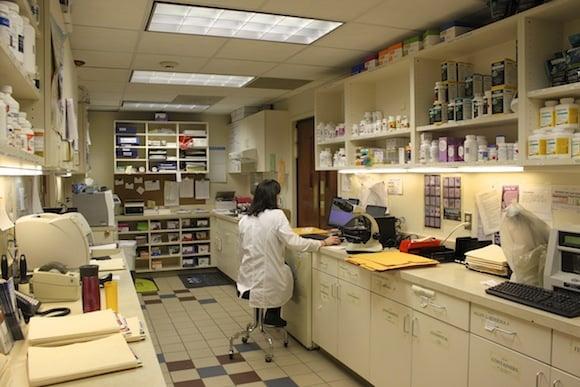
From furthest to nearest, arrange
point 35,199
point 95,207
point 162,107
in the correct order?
point 162,107, point 95,207, point 35,199

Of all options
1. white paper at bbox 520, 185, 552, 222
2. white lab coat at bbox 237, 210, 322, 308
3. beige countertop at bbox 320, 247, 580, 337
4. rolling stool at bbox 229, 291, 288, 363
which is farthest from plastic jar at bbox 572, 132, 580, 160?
rolling stool at bbox 229, 291, 288, 363

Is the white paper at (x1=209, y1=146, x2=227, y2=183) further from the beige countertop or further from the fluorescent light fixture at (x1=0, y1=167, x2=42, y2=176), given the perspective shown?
the fluorescent light fixture at (x1=0, y1=167, x2=42, y2=176)

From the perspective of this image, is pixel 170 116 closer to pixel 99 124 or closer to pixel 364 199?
pixel 99 124

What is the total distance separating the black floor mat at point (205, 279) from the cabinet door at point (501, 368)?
4.67 m

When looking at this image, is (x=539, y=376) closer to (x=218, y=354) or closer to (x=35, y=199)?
(x=218, y=354)

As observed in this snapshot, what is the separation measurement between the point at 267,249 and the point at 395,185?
123cm

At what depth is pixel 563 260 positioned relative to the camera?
225cm

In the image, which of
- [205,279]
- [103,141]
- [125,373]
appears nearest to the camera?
[125,373]

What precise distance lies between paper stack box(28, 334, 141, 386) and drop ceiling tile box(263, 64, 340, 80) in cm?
341

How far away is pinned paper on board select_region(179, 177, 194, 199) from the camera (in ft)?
26.1

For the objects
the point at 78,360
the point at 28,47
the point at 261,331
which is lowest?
the point at 261,331

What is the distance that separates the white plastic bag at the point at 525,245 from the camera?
2.41 meters

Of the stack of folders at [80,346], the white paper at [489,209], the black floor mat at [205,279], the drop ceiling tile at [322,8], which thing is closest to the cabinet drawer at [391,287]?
the white paper at [489,209]

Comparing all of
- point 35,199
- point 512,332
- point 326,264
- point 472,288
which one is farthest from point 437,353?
point 35,199
